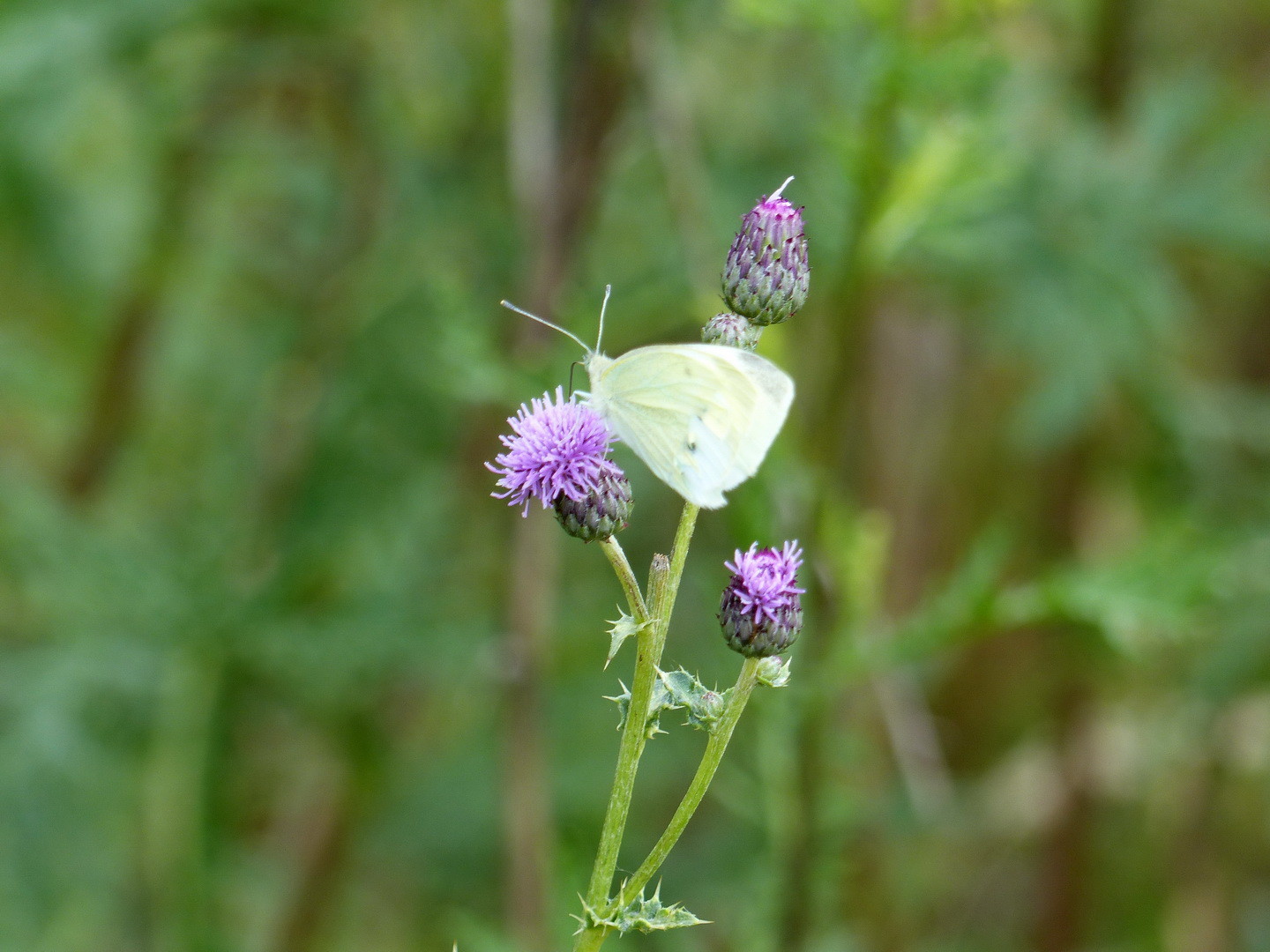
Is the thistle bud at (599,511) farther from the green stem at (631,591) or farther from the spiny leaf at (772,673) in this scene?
the spiny leaf at (772,673)

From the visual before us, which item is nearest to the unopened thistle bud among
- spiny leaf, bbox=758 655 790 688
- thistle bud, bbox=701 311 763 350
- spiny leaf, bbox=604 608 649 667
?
spiny leaf, bbox=758 655 790 688

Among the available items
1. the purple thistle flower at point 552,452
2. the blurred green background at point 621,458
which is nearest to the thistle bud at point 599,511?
the purple thistle flower at point 552,452

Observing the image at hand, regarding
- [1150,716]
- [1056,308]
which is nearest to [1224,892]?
[1150,716]

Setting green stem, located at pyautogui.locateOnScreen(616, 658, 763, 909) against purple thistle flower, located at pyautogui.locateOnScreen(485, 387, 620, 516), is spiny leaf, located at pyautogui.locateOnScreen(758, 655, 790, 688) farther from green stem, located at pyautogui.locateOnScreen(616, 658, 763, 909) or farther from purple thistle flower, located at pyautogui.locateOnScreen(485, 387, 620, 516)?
purple thistle flower, located at pyautogui.locateOnScreen(485, 387, 620, 516)

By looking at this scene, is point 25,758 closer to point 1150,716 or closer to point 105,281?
point 105,281

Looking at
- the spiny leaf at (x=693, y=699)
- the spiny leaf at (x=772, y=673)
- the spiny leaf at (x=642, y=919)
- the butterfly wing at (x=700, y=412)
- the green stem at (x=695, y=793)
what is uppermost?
the butterfly wing at (x=700, y=412)

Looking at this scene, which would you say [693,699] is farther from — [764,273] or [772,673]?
[764,273]
